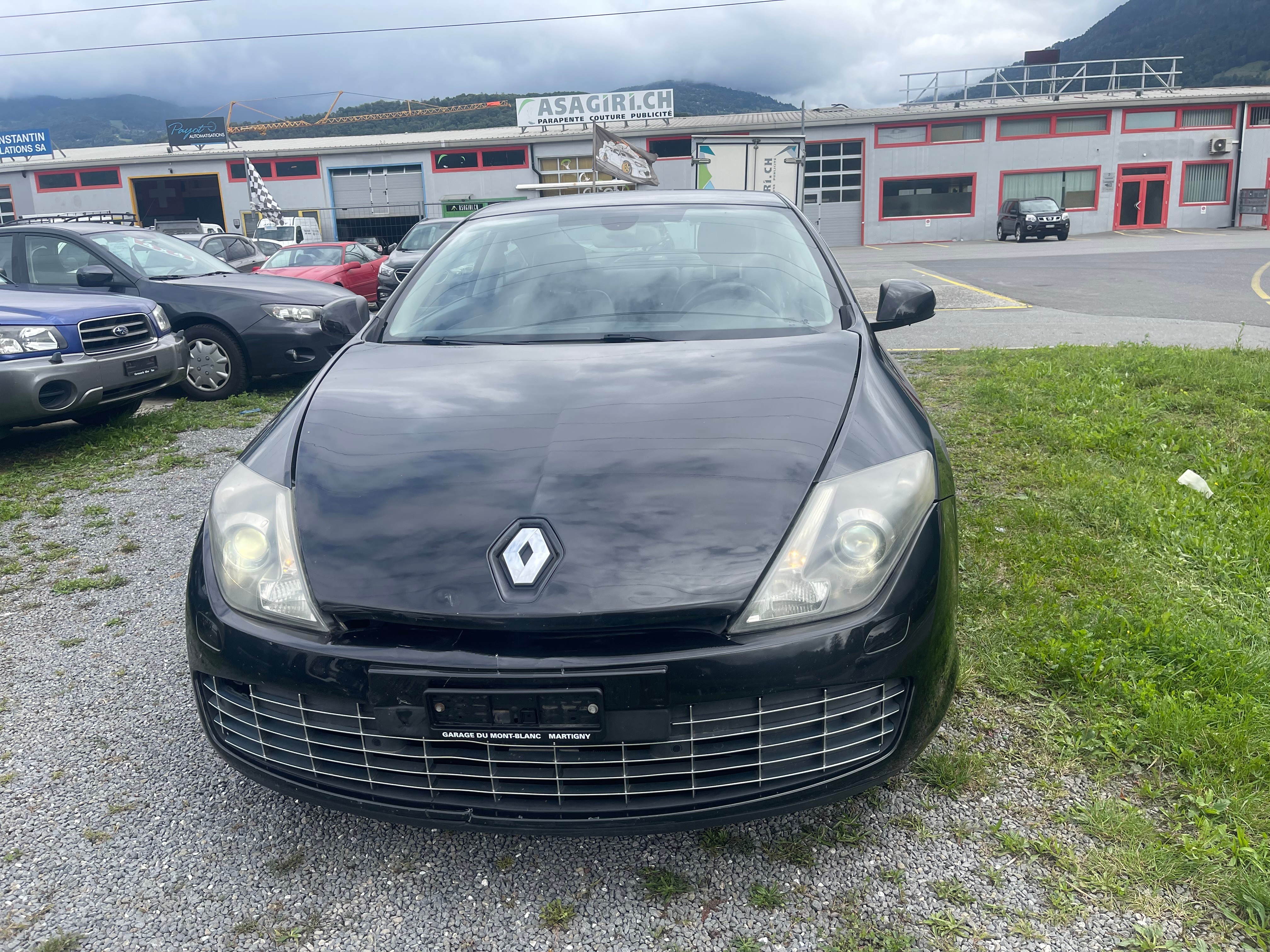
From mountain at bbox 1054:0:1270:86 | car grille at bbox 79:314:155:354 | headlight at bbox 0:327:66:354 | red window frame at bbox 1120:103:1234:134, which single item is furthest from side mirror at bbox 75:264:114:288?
mountain at bbox 1054:0:1270:86

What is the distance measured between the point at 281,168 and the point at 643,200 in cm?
4041

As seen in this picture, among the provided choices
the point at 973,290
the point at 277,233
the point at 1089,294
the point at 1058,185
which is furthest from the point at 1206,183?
the point at 277,233

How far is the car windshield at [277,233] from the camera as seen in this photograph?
2780 centimetres

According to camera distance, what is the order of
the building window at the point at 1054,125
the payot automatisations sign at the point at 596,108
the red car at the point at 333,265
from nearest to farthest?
the red car at the point at 333,265, the building window at the point at 1054,125, the payot automatisations sign at the point at 596,108

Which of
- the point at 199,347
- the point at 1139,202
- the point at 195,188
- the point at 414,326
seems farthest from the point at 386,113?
the point at 414,326

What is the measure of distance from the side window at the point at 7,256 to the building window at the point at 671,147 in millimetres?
32743

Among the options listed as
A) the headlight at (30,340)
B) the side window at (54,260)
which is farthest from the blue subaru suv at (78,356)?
the side window at (54,260)

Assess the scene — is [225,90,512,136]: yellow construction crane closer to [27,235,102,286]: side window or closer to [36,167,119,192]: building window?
[36,167,119,192]: building window

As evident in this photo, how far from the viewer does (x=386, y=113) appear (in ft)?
239

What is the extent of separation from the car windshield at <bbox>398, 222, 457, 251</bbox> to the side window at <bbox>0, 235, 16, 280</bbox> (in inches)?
268

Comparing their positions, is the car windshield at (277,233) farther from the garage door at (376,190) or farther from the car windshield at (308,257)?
the car windshield at (308,257)

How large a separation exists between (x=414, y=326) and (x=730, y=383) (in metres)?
1.20

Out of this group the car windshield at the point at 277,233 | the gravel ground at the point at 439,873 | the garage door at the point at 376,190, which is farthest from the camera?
the garage door at the point at 376,190

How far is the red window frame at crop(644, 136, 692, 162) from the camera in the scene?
37188 mm
